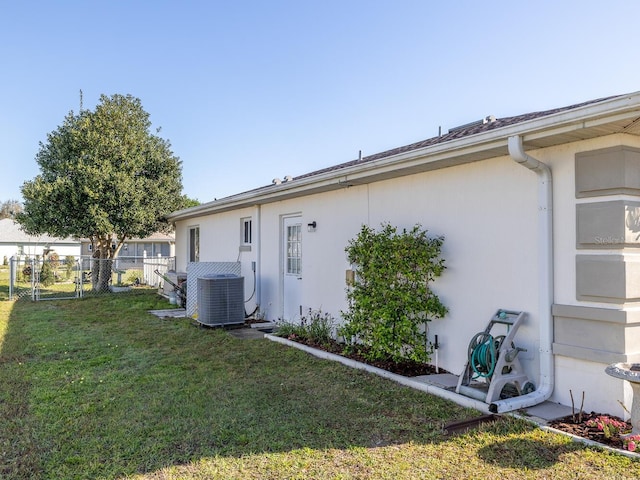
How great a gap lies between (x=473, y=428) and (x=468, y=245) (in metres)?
2.05

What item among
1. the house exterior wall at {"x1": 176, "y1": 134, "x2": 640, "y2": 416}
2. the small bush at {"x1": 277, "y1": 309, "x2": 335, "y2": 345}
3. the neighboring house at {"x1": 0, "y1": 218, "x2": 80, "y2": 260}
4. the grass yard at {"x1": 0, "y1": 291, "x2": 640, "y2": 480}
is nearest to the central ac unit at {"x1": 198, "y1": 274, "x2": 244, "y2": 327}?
the small bush at {"x1": 277, "y1": 309, "x2": 335, "y2": 345}

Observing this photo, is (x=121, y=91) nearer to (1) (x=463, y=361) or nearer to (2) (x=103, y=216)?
(2) (x=103, y=216)

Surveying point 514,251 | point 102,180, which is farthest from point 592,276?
point 102,180

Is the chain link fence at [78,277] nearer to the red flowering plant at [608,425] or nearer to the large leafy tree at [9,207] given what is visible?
the red flowering plant at [608,425]

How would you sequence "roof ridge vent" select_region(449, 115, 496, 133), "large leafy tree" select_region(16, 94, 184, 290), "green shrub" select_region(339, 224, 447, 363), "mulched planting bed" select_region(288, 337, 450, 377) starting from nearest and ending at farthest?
"green shrub" select_region(339, 224, 447, 363)
"mulched planting bed" select_region(288, 337, 450, 377)
"roof ridge vent" select_region(449, 115, 496, 133)
"large leafy tree" select_region(16, 94, 184, 290)

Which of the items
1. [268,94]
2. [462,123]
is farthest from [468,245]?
[268,94]

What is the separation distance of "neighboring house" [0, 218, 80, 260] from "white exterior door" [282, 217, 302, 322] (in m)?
28.2

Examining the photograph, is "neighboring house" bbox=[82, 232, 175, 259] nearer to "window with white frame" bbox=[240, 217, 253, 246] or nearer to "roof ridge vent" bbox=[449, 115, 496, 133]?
"window with white frame" bbox=[240, 217, 253, 246]

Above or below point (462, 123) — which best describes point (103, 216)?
below

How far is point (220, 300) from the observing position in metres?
8.61

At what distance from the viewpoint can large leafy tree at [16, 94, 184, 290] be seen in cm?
1369

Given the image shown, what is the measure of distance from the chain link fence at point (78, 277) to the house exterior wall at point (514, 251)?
422 inches

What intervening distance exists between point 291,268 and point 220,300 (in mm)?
1488

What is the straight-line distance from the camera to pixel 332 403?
435cm
